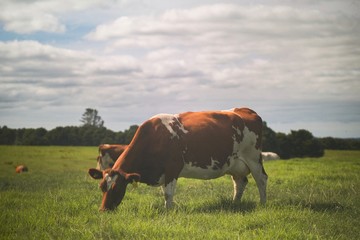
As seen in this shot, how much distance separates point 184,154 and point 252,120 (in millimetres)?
2725

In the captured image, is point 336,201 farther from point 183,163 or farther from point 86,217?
point 86,217

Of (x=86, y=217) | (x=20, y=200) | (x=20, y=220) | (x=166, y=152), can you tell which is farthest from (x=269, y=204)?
(x=20, y=200)

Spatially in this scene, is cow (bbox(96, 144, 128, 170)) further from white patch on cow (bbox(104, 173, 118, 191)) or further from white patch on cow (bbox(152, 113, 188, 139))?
white patch on cow (bbox(104, 173, 118, 191))

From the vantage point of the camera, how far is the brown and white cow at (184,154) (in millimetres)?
9578

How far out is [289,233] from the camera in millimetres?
6918

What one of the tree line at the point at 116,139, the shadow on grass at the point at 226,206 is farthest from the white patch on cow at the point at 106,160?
the tree line at the point at 116,139

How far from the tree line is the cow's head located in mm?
44902

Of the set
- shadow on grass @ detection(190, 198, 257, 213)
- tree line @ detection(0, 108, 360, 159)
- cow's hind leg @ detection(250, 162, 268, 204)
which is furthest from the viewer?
tree line @ detection(0, 108, 360, 159)

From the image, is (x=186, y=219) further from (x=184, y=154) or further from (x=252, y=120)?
(x=252, y=120)

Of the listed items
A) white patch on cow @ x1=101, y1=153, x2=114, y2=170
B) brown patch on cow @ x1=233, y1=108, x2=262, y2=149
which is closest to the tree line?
white patch on cow @ x1=101, y1=153, x2=114, y2=170

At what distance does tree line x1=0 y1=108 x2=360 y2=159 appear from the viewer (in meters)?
60.0

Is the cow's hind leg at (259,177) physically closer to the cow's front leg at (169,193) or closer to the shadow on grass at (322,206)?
the shadow on grass at (322,206)

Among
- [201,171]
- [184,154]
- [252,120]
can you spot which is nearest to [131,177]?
[184,154]

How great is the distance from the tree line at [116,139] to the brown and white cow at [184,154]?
142ft
